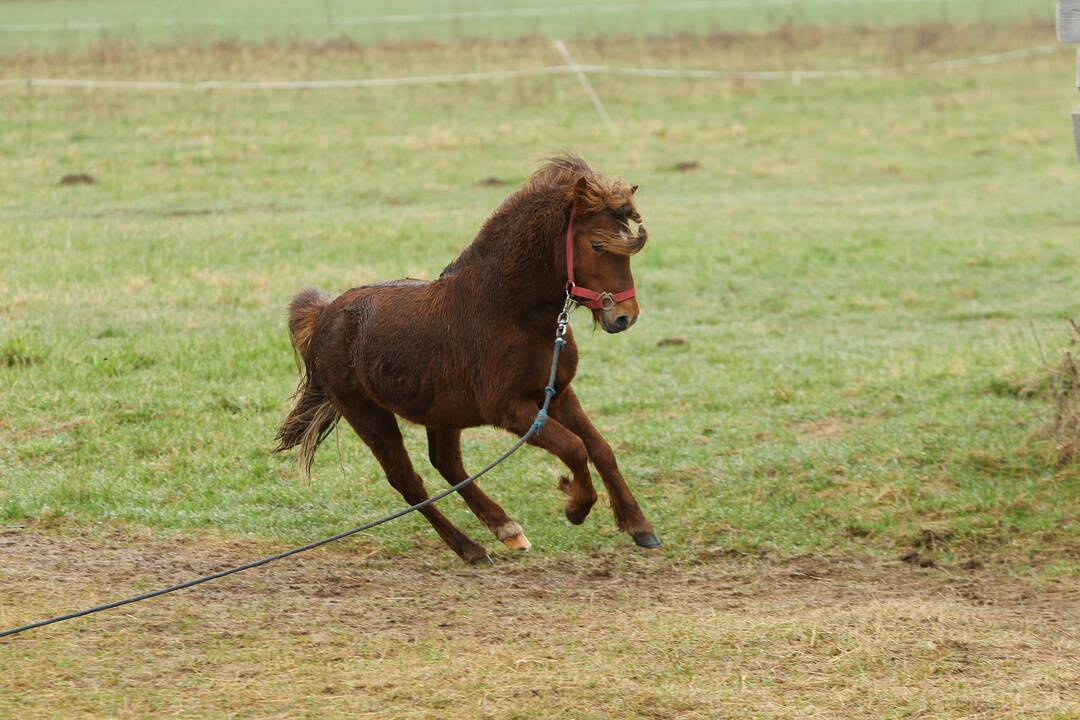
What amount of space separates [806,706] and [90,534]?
4.28m

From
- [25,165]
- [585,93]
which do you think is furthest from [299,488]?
[585,93]

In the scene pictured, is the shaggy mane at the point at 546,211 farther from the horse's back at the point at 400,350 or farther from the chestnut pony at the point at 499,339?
the horse's back at the point at 400,350

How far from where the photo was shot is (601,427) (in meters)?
9.42

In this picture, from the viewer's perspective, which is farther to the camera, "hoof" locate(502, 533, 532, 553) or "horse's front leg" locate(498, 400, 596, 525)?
"hoof" locate(502, 533, 532, 553)

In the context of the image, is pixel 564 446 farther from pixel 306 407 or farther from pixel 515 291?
pixel 306 407

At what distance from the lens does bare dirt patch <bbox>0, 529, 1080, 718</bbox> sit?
4918 millimetres

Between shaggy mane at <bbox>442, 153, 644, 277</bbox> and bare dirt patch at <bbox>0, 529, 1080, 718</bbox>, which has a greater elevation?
shaggy mane at <bbox>442, 153, 644, 277</bbox>

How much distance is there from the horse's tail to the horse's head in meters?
1.96

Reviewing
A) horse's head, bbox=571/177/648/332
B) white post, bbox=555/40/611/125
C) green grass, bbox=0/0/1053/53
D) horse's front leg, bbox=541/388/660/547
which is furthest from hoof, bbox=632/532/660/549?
green grass, bbox=0/0/1053/53

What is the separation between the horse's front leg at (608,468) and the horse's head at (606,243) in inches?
25.0

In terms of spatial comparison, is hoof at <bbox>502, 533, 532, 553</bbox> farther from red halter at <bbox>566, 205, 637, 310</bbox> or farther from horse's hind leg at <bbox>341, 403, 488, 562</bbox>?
red halter at <bbox>566, 205, 637, 310</bbox>

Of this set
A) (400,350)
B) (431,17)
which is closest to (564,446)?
(400,350)

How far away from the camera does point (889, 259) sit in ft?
48.8

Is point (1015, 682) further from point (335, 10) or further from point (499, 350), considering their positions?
point (335, 10)
